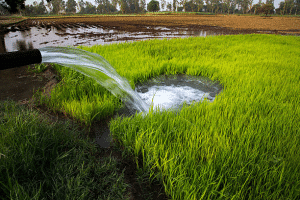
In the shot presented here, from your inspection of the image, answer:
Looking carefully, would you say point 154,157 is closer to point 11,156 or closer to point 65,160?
point 65,160

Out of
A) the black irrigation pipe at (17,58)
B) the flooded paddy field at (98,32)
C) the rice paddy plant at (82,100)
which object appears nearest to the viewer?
the black irrigation pipe at (17,58)

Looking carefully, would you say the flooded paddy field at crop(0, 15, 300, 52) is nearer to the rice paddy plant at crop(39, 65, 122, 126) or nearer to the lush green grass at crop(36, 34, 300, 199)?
the rice paddy plant at crop(39, 65, 122, 126)

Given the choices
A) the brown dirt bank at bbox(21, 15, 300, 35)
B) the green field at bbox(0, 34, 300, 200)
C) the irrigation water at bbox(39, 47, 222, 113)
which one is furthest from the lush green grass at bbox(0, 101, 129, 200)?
the brown dirt bank at bbox(21, 15, 300, 35)

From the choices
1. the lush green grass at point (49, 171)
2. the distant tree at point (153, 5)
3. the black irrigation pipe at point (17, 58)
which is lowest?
the lush green grass at point (49, 171)

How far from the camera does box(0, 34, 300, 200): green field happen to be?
46.7 inches

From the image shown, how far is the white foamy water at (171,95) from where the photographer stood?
2.69m

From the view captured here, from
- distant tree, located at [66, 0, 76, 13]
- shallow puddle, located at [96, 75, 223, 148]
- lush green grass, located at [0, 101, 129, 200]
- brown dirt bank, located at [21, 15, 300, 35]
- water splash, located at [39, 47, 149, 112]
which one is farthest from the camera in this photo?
distant tree, located at [66, 0, 76, 13]

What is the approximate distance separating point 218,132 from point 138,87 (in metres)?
1.85

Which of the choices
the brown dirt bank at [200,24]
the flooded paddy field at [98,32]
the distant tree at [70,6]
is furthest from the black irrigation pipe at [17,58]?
the distant tree at [70,6]

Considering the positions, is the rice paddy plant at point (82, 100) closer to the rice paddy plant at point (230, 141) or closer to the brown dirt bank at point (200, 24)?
the rice paddy plant at point (230, 141)

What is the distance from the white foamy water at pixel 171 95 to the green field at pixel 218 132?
0.40 m

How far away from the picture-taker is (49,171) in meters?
1.29

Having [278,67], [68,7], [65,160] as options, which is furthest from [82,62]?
[68,7]

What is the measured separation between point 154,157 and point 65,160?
2.41 feet
